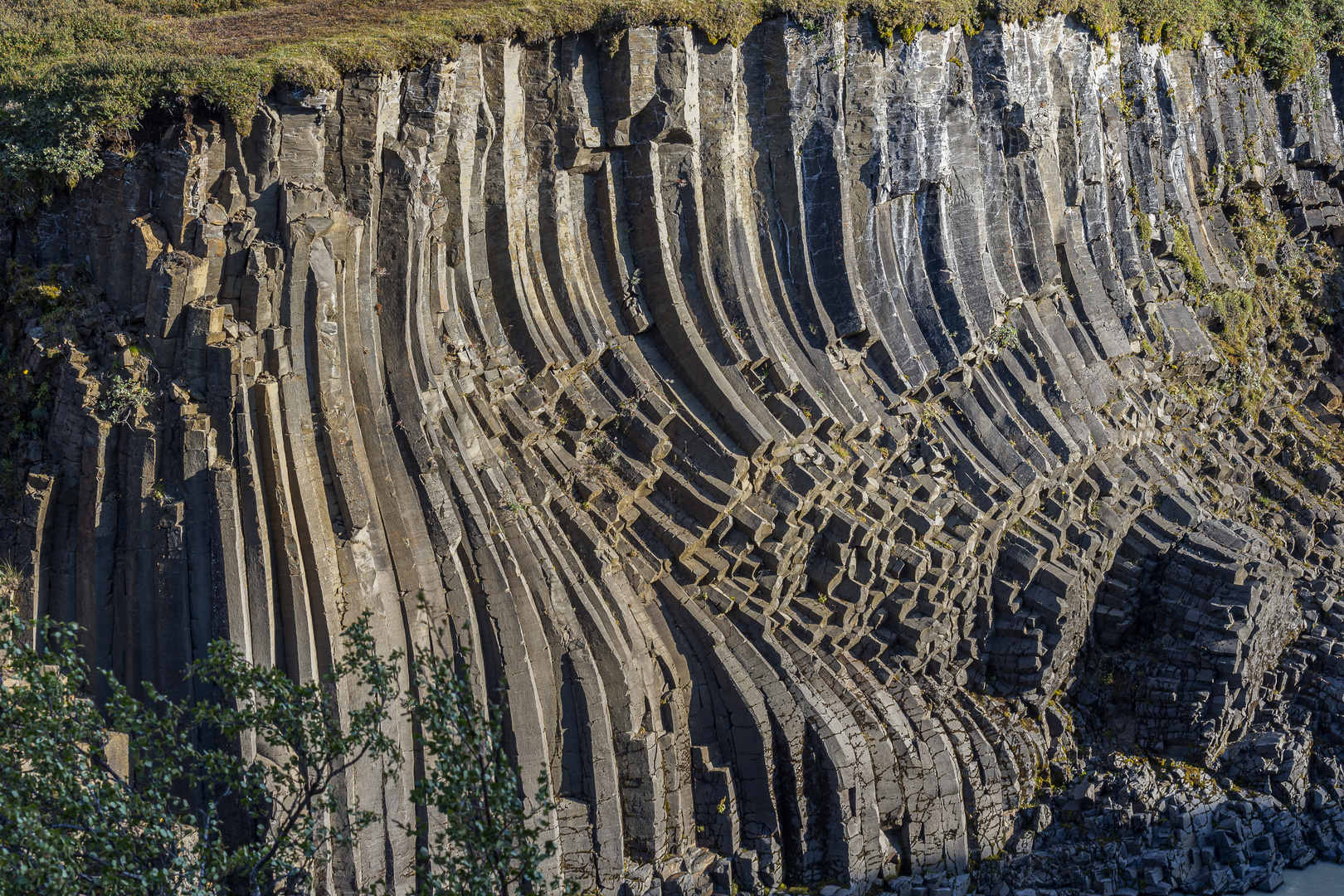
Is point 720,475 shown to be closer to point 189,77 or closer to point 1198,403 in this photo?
point 189,77

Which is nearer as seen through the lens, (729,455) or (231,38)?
(231,38)

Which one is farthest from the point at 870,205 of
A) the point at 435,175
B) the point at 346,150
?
the point at 346,150

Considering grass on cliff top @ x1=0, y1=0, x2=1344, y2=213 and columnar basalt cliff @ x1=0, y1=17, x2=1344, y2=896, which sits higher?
grass on cliff top @ x1=0, y1=0, x2=1344, y2=213

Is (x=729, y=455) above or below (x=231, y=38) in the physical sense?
below

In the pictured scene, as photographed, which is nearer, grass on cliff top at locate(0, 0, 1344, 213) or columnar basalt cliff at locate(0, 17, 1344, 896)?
columnar basalt cliff at locate(0, 17, 1344, 896)
